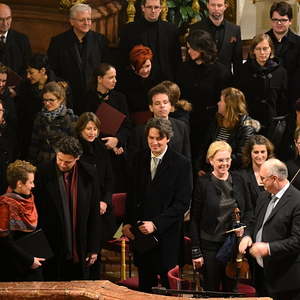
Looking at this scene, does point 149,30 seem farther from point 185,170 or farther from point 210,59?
point 185,170

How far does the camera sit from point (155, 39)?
837cm

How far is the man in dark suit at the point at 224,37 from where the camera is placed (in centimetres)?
837

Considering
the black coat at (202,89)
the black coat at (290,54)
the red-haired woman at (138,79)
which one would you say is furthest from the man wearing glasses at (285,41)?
the red-haired woman at (138,79)

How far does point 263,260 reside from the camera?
648cm

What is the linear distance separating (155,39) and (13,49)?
1217 millimetres

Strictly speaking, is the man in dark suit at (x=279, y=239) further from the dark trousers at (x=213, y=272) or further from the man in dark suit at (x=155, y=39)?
the man in dark suit at (x=155, y=39)

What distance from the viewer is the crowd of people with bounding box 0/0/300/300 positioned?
6.57 m

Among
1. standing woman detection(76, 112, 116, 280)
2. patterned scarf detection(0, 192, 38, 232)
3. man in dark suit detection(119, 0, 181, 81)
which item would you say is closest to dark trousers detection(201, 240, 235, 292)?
standing woman detection(76, 112, 116, 280)

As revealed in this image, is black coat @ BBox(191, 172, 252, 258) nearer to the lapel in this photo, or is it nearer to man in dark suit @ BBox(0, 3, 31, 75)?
the lapel

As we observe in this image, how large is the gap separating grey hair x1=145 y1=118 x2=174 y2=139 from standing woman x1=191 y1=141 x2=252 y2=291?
1.09ft

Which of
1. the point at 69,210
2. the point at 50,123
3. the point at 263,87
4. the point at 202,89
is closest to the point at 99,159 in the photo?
the point at 50,123

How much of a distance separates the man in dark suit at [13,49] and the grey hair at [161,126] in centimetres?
161

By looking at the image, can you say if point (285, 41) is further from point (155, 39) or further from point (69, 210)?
point (69, 210)

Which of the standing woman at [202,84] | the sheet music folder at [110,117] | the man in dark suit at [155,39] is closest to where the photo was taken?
the sheet music folder at [110,117]
